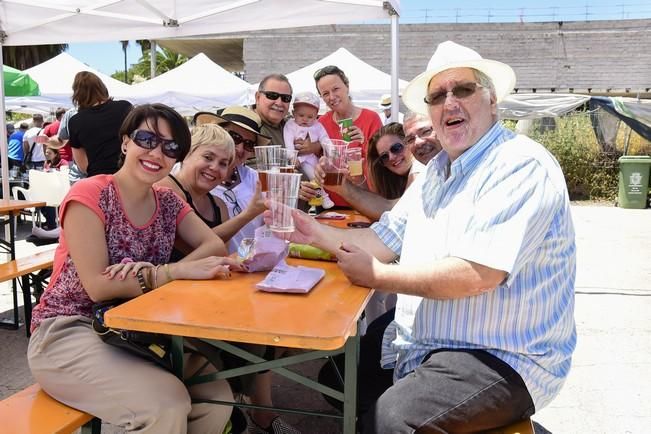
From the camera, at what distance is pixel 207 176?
112 inches

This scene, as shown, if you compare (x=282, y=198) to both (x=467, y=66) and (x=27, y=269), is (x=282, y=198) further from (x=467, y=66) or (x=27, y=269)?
(x=27, y=269)

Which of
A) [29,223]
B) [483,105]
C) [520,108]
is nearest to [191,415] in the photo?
[483,105]

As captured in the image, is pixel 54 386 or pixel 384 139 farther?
pixel 384 139

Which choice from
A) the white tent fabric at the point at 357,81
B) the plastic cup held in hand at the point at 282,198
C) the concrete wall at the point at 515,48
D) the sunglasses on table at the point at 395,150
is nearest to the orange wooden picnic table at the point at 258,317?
the plastic cup held in hand at the point at 282,198

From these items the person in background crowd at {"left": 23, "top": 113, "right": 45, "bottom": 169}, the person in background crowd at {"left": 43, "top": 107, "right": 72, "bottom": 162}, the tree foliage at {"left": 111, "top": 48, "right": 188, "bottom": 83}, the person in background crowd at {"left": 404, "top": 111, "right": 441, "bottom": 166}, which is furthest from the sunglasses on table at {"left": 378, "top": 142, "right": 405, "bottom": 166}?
the tree foliage at {"left": 111, "top": 48, "right": 188, "bottom": 83}

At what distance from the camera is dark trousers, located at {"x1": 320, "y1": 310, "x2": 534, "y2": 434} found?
1.71m

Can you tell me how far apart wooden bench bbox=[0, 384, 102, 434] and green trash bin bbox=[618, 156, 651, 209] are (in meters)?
12.7

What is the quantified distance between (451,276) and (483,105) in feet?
2.40

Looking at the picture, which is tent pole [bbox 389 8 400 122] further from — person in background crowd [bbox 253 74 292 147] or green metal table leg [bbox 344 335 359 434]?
green metal table leg [bbox 344 335 359 434]

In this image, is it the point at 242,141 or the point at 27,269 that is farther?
the point at 27,269

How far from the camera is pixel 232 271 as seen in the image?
228 centimetres

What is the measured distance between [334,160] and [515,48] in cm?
2439

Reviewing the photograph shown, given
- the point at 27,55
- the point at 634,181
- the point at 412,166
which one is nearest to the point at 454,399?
the point at 412,166

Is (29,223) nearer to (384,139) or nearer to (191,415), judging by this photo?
(384,139)
